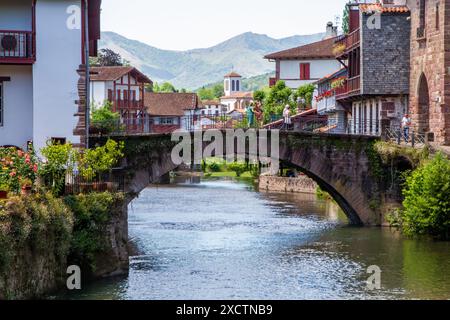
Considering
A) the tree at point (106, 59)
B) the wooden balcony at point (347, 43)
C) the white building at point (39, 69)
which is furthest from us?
the tree at point (106, 59)

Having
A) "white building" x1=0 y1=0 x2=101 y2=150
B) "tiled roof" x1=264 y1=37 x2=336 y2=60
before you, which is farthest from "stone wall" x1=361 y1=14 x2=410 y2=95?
"tiled roof" x1=264 y1=37 x2=336 y2=60

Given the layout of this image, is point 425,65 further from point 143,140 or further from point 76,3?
point 76,3

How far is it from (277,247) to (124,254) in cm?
1031

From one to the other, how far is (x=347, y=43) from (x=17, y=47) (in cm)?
3018

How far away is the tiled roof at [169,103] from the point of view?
4998 inches

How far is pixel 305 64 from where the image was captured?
116 m

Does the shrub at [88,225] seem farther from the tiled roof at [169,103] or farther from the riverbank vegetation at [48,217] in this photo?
the tiled roof at [169,103]

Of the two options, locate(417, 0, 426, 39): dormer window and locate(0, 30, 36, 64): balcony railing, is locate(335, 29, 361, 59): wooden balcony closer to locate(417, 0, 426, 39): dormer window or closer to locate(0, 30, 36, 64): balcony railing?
locate(417, 0, 426, 39): dormer window

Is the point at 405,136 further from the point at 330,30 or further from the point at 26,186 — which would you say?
the point at 330,30

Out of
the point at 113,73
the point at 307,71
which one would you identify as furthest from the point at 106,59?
the point at 307,71

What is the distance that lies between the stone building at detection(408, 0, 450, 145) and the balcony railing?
20763 millimetres

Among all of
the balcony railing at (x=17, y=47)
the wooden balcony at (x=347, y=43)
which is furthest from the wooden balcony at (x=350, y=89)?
the balcony railing at (x=17, y=47)

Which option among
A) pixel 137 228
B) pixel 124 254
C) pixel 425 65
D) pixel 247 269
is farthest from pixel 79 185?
pixel 425 65

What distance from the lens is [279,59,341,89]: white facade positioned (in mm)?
115250
